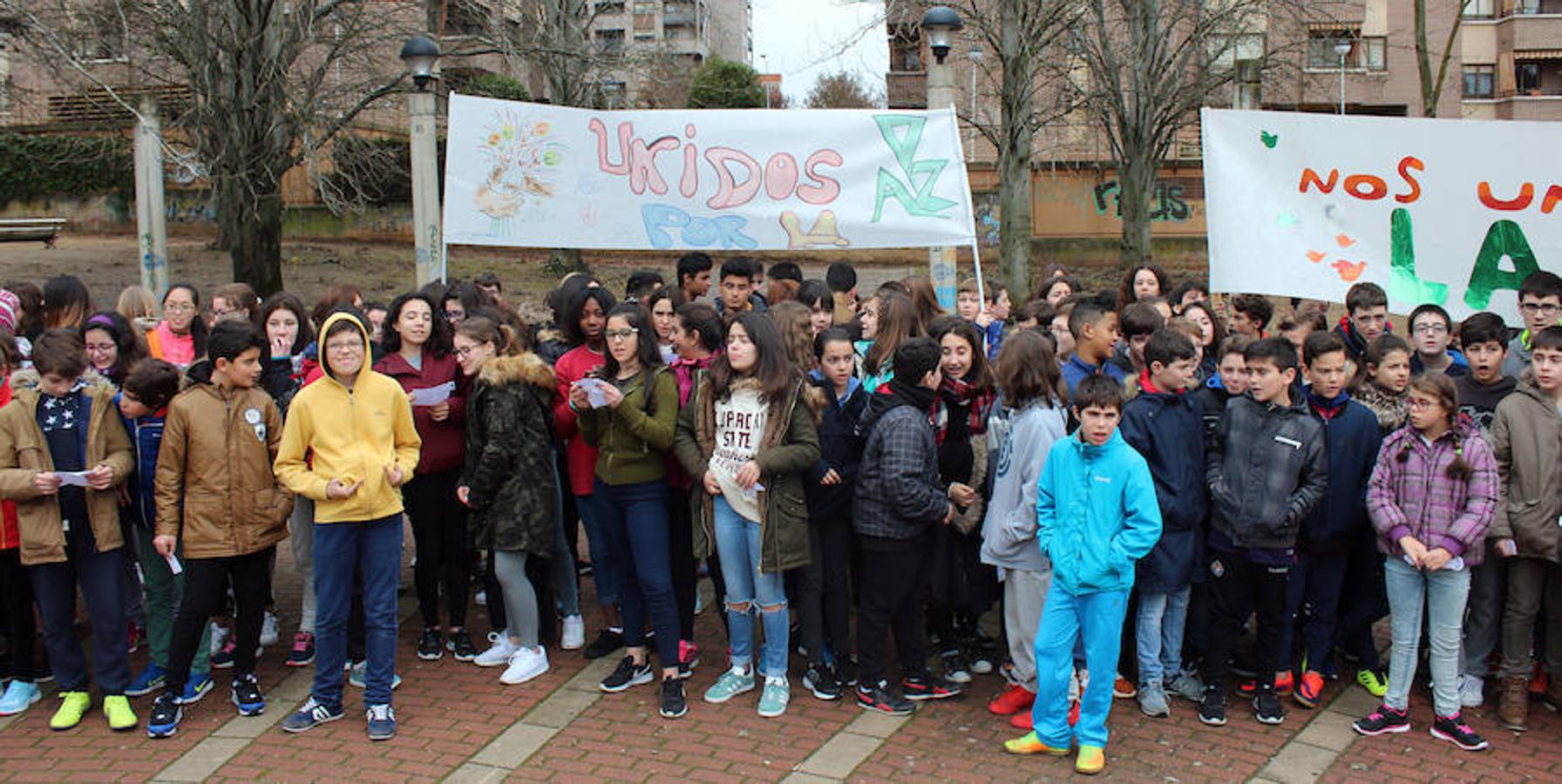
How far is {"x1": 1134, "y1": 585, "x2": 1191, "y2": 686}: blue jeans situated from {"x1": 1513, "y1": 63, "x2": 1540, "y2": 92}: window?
142 feet

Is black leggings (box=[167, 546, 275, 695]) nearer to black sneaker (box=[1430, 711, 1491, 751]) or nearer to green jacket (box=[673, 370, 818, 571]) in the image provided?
green jacket (box=[673, 370, 818, 571])

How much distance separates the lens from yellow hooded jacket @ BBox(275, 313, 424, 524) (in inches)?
206

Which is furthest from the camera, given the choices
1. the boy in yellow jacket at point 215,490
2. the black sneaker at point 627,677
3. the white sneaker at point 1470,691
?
the black sneaker at point 627,677

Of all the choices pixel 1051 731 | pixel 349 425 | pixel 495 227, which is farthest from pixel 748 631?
pixel 495 227

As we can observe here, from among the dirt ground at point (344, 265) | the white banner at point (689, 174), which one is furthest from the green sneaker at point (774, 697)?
the dirt ground at point (344, 265)

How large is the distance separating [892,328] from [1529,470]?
2.80 m

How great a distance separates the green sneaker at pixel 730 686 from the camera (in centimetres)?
563

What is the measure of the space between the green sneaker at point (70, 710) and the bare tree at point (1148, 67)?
16067 millimetres

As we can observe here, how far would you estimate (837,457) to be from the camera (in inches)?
218

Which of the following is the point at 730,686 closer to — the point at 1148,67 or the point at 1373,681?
the point at 1373,681

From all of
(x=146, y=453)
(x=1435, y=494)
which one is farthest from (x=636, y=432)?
(x=1435, y=494)

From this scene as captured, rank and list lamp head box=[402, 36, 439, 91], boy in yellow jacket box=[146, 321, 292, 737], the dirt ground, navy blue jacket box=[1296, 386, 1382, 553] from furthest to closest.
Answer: the dirt ground, lamp head box=[402, 36, 439, 91], navy blue jacket box=[1296, 386, 1382, 553], boy in yellow jacket box=[146, 321, 292, 737]

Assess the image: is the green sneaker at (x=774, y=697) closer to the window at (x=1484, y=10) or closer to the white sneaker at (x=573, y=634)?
the white sneaker at (x=573, y=634)

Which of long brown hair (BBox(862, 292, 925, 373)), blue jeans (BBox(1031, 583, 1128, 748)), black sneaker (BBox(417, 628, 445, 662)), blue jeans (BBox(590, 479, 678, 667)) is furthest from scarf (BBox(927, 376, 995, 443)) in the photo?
black sneaker (BBox(417, 628, 445, 662))
